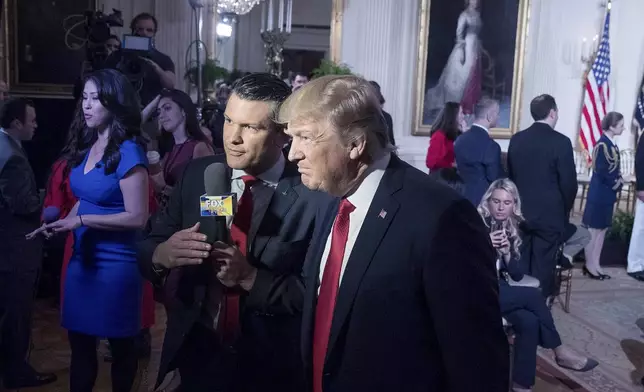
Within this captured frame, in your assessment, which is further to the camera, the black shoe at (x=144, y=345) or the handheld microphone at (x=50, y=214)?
the black shoe at (x=144, y=345)

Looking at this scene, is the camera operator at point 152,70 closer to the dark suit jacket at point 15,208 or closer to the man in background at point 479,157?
the dark suit jacket at point 15,208

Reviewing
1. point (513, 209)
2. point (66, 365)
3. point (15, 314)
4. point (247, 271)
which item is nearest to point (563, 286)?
point (513, 209)

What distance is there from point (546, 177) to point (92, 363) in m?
3.67

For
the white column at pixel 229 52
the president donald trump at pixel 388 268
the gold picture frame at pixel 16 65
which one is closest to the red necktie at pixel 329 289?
the president donald trump at pixel 388 268

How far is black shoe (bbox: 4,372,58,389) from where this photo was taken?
11.8 feet

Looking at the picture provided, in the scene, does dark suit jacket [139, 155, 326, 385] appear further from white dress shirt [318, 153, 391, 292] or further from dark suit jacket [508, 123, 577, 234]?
dark suit jacket [508, 123, 577, 234]

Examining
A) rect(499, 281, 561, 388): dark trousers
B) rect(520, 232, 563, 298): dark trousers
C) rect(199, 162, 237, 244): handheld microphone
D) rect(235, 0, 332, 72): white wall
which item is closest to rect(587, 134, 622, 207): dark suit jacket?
rect(520, 232, 563, 298): dark trousers

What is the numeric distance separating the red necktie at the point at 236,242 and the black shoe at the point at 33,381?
2.25m

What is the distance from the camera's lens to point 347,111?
1494 millimetres

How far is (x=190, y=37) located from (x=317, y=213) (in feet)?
24.6

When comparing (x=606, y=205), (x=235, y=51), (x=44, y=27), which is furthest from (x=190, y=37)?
(x=235, y=51)

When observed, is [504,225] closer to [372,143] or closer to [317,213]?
[317,213]

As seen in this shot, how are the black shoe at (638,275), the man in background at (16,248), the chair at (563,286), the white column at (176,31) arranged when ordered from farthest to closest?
the white column at (176,31) → the black shoe at (638,275) → the chair at (563,286) → the man in background at (16,248)

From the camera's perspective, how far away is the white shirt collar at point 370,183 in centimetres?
155
